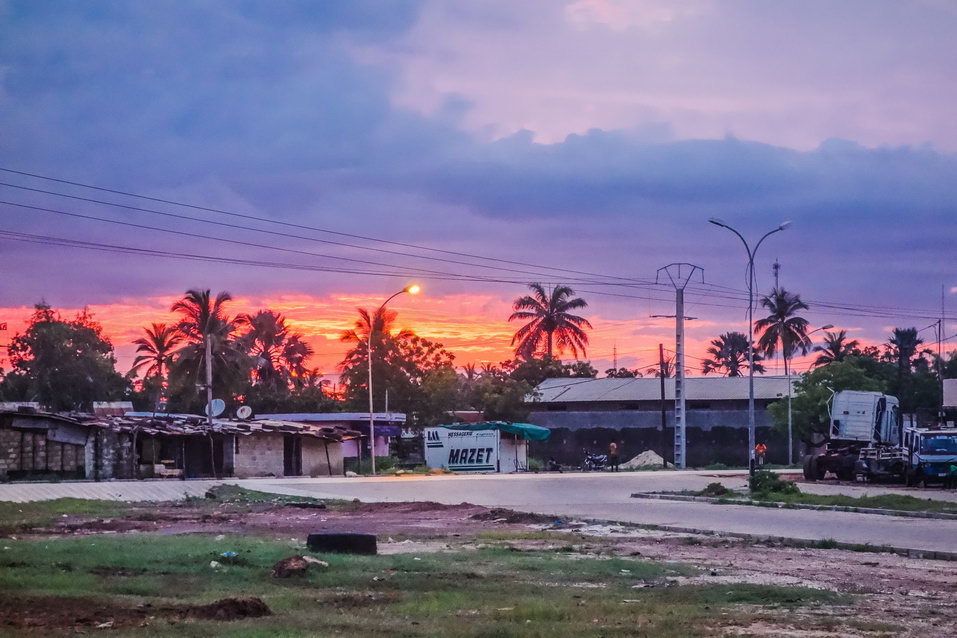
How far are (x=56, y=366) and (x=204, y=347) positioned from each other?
14.1 m

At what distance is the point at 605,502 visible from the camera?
109 ft

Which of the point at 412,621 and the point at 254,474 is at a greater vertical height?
the point at 412,621

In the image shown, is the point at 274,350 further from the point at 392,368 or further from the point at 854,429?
the point at 854,429

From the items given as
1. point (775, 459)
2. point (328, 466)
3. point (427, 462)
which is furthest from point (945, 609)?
point (775, 459)

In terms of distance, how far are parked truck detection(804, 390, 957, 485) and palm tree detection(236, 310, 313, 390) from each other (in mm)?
53086

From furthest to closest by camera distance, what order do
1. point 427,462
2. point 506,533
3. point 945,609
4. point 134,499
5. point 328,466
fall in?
point 427,462, point 328,466, point 134,499, point 506,533, point 945,609

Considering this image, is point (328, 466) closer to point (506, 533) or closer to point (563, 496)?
point (563, 496)

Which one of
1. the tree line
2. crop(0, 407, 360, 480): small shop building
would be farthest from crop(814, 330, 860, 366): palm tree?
crop(0, 407, 360, 480): small shop building

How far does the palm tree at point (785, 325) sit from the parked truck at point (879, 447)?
52725mm

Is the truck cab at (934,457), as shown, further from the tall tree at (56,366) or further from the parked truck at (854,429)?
the tall tree at (56,366)

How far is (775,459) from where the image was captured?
8381 centimetres

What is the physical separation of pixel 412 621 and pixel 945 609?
18.3ft

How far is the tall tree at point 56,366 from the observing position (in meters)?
79.2

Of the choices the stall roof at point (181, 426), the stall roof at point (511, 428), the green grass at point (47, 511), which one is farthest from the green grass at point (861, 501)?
the stall roof at point (511, 428)
